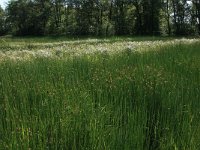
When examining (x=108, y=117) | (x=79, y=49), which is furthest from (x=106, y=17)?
(x=108, y=117)

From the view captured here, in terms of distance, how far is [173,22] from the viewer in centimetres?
6244

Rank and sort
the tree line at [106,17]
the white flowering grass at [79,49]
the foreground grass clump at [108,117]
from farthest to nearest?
the tree line at [106,17], the white flowering grass at [79,49], the foreground grass clump at [108,117]

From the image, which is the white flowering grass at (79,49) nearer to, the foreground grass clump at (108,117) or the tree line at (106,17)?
the foreground grass clump at (108,117)

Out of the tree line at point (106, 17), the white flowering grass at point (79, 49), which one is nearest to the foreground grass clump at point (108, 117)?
the white flowering grass at point (79, 49)

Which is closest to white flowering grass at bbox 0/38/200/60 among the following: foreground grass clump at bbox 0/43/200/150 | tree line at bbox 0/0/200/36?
foreground grass clump at bbox 0/43/200/150

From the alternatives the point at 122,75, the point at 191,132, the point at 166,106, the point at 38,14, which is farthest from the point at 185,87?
the point at 38,14

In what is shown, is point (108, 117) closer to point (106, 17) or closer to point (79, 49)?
point (79, 49)

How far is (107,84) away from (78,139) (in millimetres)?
1781

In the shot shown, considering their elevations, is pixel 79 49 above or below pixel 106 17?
below

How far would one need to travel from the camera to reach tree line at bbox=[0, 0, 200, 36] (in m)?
59.3

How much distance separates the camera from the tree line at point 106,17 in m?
59.3

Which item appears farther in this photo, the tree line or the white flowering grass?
the tree line

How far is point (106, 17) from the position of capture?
222 ft

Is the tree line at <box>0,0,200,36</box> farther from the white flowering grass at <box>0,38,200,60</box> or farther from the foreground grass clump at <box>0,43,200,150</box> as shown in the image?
the foreground grass clump at <box>0,43,200,150</box>
